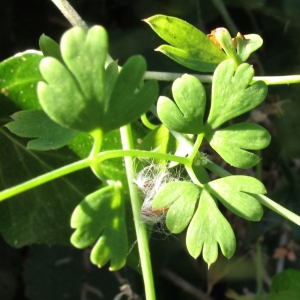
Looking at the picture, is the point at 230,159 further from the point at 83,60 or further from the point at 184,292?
the point at 184,292

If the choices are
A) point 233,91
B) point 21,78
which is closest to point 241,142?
point 233,91

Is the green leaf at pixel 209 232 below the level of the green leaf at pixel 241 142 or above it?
below

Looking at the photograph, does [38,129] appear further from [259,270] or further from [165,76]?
[259,270]

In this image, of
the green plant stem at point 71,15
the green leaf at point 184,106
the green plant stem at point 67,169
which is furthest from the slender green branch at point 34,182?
the green plant stem at point 71,15

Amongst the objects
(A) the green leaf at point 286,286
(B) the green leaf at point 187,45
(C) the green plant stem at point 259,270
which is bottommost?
(C) the green plant stem at point 259,270

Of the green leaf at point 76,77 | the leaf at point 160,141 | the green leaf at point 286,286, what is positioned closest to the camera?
the green leaf at point 76,77

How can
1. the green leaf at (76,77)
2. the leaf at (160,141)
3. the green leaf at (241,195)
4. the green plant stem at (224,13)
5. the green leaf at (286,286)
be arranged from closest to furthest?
the green leaf at (76,77)
the green leaf at (241,195)
the leaf at (160,141)
the green leaf at (286,286)
the green plant stem at (224,13)

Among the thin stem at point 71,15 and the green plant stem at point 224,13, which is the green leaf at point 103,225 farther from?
the green plant stem at point 224,13
